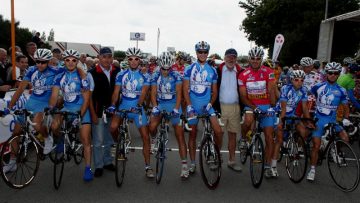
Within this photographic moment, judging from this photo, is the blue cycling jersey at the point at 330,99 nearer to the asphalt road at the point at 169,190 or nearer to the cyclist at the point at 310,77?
the asphalt road at the point at 169,190

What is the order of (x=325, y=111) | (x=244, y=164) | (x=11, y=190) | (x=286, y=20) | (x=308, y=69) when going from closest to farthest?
(x=11, y=190), (x=325, y=111), (x=244, y=164), (x=308, y=69), (x=286, y=20)

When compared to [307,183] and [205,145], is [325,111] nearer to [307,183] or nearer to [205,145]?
[307,183]

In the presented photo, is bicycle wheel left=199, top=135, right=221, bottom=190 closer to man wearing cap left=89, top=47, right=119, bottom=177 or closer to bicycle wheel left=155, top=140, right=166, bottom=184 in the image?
bicycle wheel left=155, top=140, right=166, bottom=184

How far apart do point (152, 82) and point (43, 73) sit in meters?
1.84

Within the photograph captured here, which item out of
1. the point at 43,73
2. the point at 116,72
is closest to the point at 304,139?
the point at 116,72

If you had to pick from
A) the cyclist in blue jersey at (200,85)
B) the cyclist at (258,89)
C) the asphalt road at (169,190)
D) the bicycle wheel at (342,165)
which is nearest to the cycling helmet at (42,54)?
the asphalt road at (169,190)

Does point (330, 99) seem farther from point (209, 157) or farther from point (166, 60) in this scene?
point (166, 60)

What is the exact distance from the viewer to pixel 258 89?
6516 millimetres

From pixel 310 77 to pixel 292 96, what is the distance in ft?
8.96

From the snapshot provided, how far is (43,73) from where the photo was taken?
638cm

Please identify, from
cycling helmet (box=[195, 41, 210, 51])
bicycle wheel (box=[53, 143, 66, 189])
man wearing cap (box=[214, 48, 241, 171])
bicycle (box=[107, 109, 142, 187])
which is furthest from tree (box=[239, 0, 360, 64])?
bicycle wheel (box=[53, 143, 66, 189])

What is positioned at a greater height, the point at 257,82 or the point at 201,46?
the point at 201,46

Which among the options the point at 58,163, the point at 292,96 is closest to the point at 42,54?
the point at 58,163

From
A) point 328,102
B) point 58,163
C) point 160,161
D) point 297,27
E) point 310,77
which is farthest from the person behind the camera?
point 297,27
